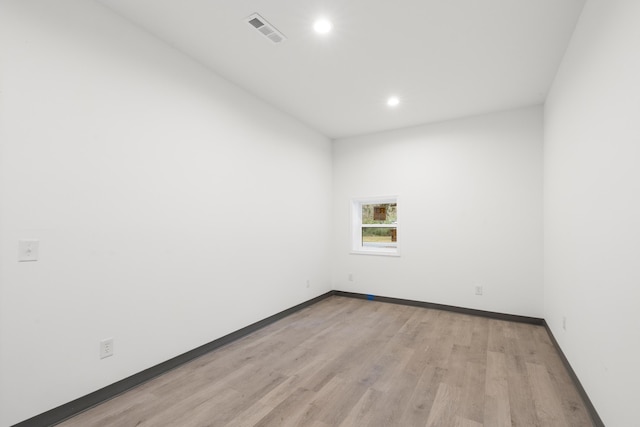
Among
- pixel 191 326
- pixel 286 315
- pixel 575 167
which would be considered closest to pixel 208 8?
pixel 191 326

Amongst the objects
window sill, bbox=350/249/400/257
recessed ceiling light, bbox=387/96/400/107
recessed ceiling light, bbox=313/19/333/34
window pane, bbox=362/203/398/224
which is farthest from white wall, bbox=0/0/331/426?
window pane, bbox=362/203/398/224

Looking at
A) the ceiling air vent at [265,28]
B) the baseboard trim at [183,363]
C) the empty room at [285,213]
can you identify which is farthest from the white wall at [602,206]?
the ceiling air vent at [265,28]

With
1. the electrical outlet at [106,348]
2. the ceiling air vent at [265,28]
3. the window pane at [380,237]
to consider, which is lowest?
the electrical outlet at [106,348]

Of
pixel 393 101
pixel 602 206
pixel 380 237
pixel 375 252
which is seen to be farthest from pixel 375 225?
pixel 602 206

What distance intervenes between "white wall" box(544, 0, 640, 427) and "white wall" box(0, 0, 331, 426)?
294 centimetres

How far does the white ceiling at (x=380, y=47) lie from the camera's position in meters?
2.10

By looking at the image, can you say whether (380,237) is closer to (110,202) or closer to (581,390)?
(581,390)

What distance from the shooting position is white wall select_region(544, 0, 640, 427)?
53.9 inches

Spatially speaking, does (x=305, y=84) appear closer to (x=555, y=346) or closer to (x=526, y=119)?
(x=526, y=119)

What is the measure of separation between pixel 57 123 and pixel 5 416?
171 centimetres

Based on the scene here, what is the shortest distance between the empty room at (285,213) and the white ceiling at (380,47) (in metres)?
0.02

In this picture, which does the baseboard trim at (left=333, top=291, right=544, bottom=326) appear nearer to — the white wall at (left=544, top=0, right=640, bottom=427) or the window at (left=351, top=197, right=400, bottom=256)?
the window at (left=351, top=197, right=400, bottom=256)

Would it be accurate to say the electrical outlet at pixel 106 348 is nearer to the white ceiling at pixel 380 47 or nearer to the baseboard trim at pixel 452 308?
the white ceiling at pixel 380 47

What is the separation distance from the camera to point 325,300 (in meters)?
4.78
